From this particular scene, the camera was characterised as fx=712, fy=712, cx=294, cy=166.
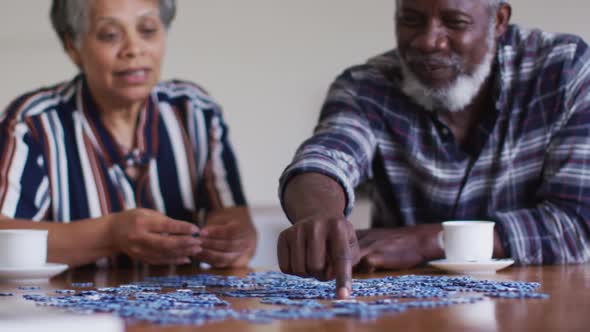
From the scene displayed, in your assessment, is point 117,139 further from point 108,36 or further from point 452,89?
point 452,89

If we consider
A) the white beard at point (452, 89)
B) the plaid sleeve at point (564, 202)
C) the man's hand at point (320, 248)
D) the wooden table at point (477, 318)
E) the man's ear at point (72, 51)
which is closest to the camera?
the wooden table at point (477, 318)

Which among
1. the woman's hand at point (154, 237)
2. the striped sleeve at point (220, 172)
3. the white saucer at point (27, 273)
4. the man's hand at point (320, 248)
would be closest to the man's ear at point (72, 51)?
the striped sleeve at point (220, 172)

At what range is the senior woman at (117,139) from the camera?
189 cm

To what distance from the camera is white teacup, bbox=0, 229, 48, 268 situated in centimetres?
144

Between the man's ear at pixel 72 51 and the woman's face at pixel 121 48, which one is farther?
the man's ear at pixel 72 51

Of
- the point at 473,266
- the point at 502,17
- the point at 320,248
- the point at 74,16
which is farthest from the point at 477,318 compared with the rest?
the point at 74,16

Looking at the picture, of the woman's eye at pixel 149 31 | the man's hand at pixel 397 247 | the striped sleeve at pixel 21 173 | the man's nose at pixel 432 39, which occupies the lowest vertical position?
the man's hand at pixel 397 247

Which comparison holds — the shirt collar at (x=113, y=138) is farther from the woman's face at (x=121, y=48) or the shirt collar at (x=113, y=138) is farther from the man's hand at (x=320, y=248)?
the man's hand at (x=320, y=248)

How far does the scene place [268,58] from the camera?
3.42 meters

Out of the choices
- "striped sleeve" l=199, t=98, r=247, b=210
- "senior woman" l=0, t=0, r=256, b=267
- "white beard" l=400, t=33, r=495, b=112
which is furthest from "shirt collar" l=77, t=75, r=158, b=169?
"white beard" l=400, t=33, r=495, b=112

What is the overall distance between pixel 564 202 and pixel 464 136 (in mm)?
341

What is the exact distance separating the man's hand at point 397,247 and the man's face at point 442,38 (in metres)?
0.43

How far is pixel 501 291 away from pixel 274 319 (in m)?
0.38

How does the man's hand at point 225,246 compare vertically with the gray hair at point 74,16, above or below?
below
